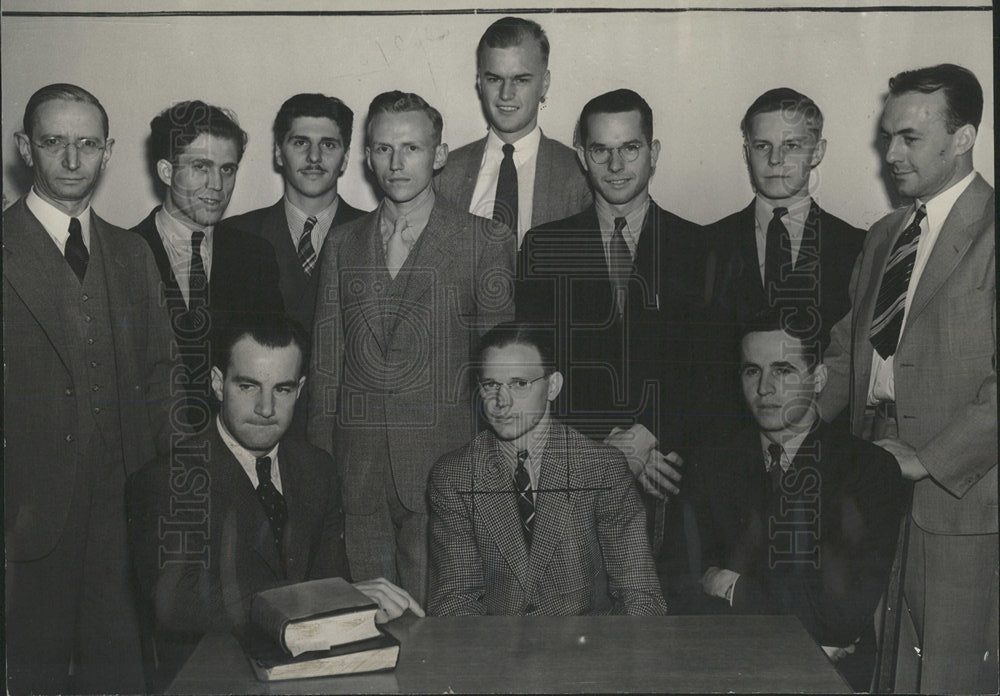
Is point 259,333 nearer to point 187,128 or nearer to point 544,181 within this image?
point 187,128

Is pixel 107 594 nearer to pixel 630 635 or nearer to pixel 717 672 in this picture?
pixel 630 635

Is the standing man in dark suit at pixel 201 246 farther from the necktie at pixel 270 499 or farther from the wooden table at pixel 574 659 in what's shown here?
the wooden table at pixel 574 659

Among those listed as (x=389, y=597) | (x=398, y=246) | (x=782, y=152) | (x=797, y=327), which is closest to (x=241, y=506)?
(x=389, y=597)

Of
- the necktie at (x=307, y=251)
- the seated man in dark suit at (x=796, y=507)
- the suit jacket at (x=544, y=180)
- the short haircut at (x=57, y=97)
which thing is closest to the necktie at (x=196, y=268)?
the necktie at (x=307, y=251)

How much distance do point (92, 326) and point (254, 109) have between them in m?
0.70

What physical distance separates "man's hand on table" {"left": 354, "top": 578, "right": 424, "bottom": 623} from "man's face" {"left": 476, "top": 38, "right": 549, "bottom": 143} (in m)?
1.22

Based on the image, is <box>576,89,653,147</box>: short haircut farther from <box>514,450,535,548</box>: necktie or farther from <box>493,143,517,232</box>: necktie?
<box>514,450,535,548</box>: necktie

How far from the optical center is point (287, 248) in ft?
8.29

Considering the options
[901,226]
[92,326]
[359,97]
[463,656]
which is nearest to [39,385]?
[92,326]

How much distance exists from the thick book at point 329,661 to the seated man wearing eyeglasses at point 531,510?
365mm

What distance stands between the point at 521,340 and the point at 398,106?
674 mm

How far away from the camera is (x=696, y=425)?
251 cm

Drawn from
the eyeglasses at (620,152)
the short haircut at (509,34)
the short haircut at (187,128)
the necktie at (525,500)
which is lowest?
the necktie at (525,500)

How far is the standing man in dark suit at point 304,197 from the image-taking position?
2512 millimetres
